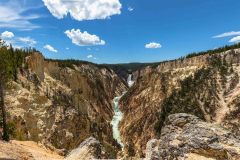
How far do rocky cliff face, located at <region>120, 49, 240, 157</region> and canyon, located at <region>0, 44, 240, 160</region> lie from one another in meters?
0.24

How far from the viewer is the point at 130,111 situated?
124812 mm

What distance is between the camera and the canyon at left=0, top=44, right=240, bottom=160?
55.7 feet

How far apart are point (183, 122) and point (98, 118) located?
3445 inches

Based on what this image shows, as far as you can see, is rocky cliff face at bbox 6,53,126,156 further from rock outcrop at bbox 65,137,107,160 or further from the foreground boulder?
the foreground boulder

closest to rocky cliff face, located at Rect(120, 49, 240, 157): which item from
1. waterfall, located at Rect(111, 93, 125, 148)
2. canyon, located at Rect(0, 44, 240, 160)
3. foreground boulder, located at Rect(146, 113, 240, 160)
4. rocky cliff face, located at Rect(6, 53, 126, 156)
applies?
canyon, located at Rect(0, 44, 240, 160)

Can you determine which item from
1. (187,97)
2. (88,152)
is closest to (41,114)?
(88,152)

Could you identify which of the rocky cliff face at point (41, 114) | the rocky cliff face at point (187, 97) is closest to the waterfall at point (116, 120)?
the rocky cliff face at point (187, 97)

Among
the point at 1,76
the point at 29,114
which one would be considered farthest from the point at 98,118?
the point at 1,76

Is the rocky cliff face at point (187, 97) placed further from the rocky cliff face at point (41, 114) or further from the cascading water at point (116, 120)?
the rocky cliff face at point (41, 114)

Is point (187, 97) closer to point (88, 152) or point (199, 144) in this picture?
point (88, 152)

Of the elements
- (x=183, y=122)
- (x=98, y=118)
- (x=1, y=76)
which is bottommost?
(x=98, y=118)

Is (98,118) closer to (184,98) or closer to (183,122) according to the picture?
(184,98)

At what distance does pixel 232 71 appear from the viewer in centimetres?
10419

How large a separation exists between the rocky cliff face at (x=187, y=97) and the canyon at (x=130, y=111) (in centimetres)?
24
